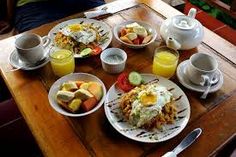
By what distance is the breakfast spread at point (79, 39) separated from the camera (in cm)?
133

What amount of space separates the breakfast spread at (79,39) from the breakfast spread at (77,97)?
286 millimetres

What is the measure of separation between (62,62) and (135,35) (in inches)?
16.4

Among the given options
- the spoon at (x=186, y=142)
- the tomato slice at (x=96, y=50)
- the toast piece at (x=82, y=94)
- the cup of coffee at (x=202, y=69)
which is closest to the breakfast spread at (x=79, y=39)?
the tomato slice at (x=96, y=50)

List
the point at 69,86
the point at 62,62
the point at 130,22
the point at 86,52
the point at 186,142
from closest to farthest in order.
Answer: the point at 186,142 < the point at 69,86 < the point at 62,62 < the point at 86,52 < the point at 130,22

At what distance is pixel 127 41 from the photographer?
1354 millimetres

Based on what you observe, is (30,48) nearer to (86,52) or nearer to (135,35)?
(86,52)

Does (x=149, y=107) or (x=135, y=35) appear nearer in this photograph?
(x=149, y=107)

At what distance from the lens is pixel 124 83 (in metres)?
1.15

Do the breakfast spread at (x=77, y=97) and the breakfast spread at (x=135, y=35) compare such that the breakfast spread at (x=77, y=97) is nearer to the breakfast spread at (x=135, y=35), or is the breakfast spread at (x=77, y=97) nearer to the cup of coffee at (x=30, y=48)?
the cup of coffee at (x=30, y=48)

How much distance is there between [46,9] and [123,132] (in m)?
1.39

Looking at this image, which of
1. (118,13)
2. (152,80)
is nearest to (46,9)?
(118,13)

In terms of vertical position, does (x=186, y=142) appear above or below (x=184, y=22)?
below

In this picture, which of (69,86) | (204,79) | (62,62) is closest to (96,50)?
(62,62)

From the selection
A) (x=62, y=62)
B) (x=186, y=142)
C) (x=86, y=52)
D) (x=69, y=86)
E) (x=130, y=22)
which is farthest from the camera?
(x=130, y=22)
